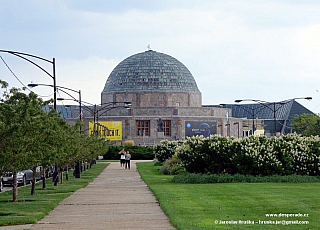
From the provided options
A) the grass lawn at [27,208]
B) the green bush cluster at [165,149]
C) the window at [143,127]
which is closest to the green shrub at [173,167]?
the green bush cluster at [165,149]

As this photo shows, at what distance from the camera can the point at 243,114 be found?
11975 cm

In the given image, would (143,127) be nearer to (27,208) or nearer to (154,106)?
(154,106)

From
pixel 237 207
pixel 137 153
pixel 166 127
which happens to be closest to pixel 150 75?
pixel 166 127

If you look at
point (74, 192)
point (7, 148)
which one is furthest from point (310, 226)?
point (74, 192)

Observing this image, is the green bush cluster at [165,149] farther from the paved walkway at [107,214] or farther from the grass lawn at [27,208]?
the paved walkway at [107,214]

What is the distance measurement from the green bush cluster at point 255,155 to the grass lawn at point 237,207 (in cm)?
541

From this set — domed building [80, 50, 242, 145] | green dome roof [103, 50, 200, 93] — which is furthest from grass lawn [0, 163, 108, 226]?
green dome roof [103, 50, 200, 93]

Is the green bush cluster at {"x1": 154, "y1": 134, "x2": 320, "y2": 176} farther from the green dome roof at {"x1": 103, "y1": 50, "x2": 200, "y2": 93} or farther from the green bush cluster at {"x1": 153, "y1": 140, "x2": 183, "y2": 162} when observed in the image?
the green dome roof at {"x1": 103, "y1": 50, "x2": 200, "y2": 93}

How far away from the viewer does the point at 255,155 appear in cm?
2448

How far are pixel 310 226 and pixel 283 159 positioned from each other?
1453 centimetres

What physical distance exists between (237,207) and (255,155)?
35.2 ft

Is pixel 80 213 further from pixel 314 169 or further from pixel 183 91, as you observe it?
pixel 183 91

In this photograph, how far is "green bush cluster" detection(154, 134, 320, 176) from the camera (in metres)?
24.7

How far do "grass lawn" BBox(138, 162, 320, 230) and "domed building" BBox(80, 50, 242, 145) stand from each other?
5554cm
